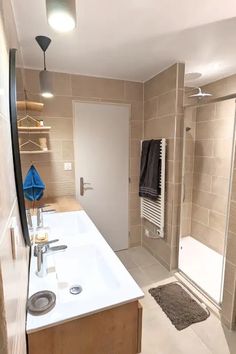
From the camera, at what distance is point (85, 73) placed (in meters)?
2.47

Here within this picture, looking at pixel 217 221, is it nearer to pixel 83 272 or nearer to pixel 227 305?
pixel 227 305

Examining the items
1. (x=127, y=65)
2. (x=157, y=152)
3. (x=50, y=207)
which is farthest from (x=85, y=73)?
(x=50, y=207)

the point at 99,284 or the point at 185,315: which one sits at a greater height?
the point at 99,284

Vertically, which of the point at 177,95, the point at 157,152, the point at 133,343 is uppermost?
the point at 177,95

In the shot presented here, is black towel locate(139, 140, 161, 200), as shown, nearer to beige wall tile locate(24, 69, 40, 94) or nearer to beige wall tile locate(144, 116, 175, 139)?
beige wall tile locate(144, 116, 175, 139)

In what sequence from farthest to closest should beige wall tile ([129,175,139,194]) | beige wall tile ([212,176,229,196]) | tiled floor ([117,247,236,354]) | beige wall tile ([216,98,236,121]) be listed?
1. beige wall tile ([129,175,139,194])
2. beige wall tile ([212,176,229,196])
3. beige wall tile ([216,98,236,121])
4. tiled floor ([117,247,236,354])

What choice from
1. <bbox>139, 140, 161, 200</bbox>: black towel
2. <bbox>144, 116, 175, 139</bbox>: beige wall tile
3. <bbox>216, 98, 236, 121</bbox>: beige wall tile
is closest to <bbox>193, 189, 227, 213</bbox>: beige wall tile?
<bbox>139, 140, 161, 200</bbox>: black towel

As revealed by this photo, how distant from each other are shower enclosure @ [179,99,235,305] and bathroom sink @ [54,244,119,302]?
145 cm

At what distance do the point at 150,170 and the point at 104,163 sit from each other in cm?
60

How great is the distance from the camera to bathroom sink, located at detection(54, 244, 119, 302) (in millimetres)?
1125

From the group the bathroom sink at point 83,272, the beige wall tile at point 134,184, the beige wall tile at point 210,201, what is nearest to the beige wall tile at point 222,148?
the beige wall tile at point 210,201

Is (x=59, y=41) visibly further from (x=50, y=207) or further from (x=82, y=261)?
(x=82, y=261)

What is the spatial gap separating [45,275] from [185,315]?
4.55 feet

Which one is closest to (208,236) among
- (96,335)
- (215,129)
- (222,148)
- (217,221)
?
(217,221)
